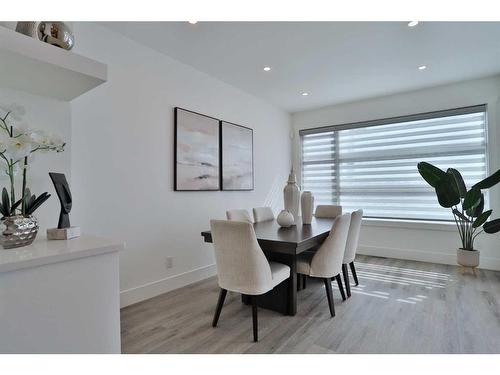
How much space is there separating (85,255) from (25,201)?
0.46 metres

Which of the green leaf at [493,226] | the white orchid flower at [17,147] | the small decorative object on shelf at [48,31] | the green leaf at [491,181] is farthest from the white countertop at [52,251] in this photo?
the green leaf at [493,226]

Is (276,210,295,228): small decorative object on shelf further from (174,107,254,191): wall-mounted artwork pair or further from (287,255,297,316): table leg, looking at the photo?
(174,107,254,191): wall-mounted artwork pair

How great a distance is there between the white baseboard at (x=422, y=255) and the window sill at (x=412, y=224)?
37cm

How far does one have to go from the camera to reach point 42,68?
133 centimetres

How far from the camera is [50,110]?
1.83 metres

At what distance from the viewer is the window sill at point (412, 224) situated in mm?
3985

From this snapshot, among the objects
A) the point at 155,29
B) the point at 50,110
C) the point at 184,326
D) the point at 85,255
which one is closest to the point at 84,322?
the point at 85,255

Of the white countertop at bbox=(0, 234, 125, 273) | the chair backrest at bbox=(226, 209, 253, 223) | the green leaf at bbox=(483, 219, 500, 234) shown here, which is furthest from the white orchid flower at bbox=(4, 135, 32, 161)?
the green leaf at bbox=(483, 219, 500, 234)

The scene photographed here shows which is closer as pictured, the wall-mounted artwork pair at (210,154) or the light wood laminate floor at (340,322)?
the light wood laminate floor at (340,322)

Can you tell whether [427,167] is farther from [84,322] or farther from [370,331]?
[84,322]

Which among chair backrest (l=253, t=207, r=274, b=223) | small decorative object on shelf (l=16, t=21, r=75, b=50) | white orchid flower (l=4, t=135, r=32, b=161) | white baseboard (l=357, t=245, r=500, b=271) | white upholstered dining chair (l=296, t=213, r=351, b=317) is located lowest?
white baseboard (l=357, t=245, r=500, b=271)

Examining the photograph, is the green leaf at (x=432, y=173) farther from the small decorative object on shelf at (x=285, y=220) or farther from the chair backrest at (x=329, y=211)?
the small decorative object on shelf at (x=285, y=220)

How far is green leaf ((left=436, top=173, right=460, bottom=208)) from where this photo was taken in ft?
11.2

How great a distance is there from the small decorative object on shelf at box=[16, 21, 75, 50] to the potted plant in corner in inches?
155
